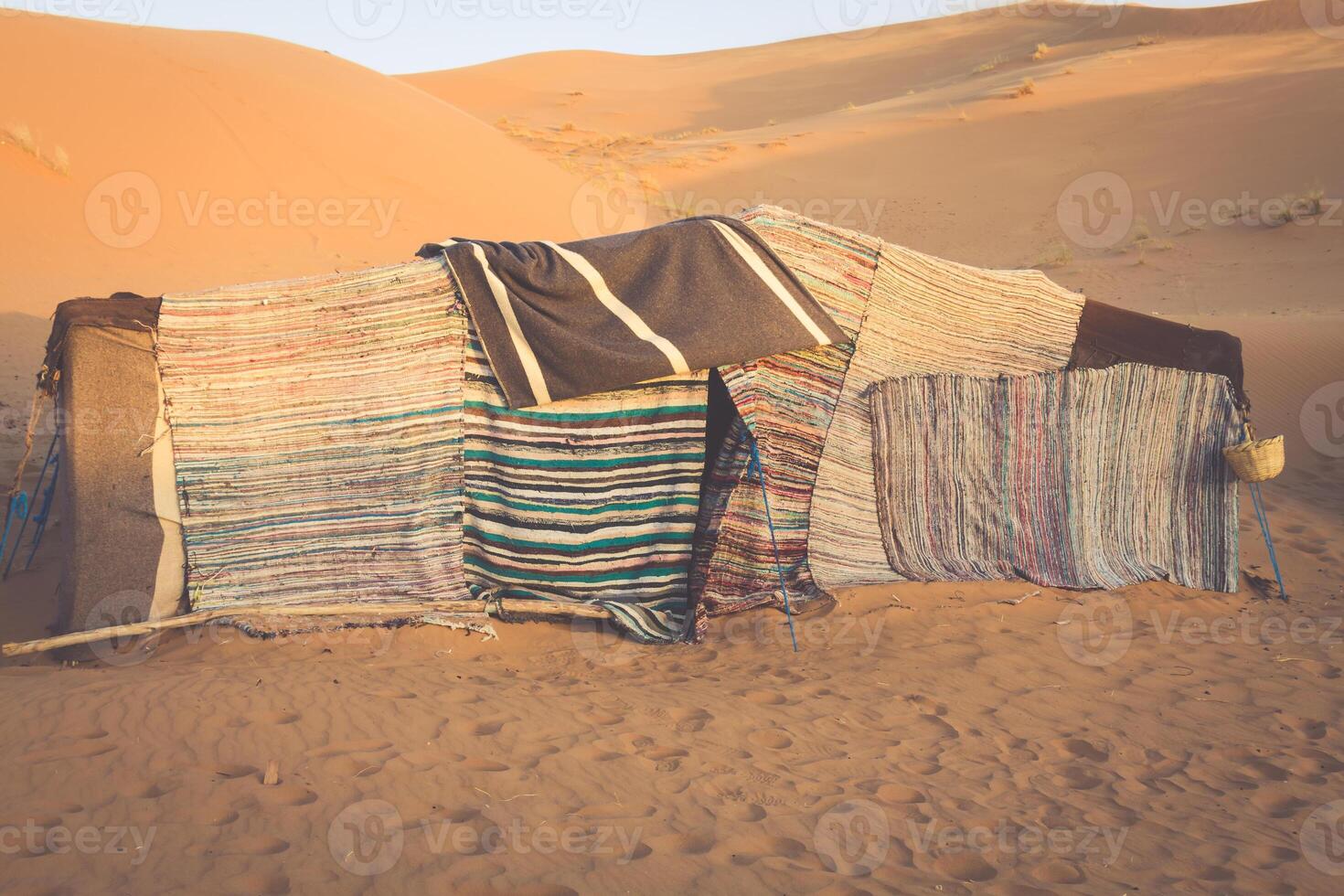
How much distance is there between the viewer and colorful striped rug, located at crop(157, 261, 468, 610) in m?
5.08

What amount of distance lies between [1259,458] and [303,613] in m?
5.63

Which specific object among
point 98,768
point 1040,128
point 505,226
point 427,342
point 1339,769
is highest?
point 1040,128

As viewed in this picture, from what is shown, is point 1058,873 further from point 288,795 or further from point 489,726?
point 288,795

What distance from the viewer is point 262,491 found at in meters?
5.11

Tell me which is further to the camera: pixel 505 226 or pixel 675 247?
pixel 505 226

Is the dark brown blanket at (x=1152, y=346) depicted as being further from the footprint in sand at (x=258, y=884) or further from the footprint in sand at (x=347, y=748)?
the footprint in sand at (x=258, y=884)

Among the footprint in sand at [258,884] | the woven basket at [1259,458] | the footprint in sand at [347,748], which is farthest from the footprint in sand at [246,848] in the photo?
the woven basket at [1259,458]

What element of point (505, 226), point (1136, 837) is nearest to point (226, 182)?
point (505, 226)

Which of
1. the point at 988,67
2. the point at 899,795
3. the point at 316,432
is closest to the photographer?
the point at 899,795

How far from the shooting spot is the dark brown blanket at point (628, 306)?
5.15 meters

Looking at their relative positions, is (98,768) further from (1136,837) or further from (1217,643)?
(1217,643)

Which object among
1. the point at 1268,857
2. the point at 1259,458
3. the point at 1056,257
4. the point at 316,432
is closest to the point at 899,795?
the point at 1268,857

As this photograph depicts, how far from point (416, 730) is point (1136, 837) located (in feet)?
8.90

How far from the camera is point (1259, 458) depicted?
19.6ft
